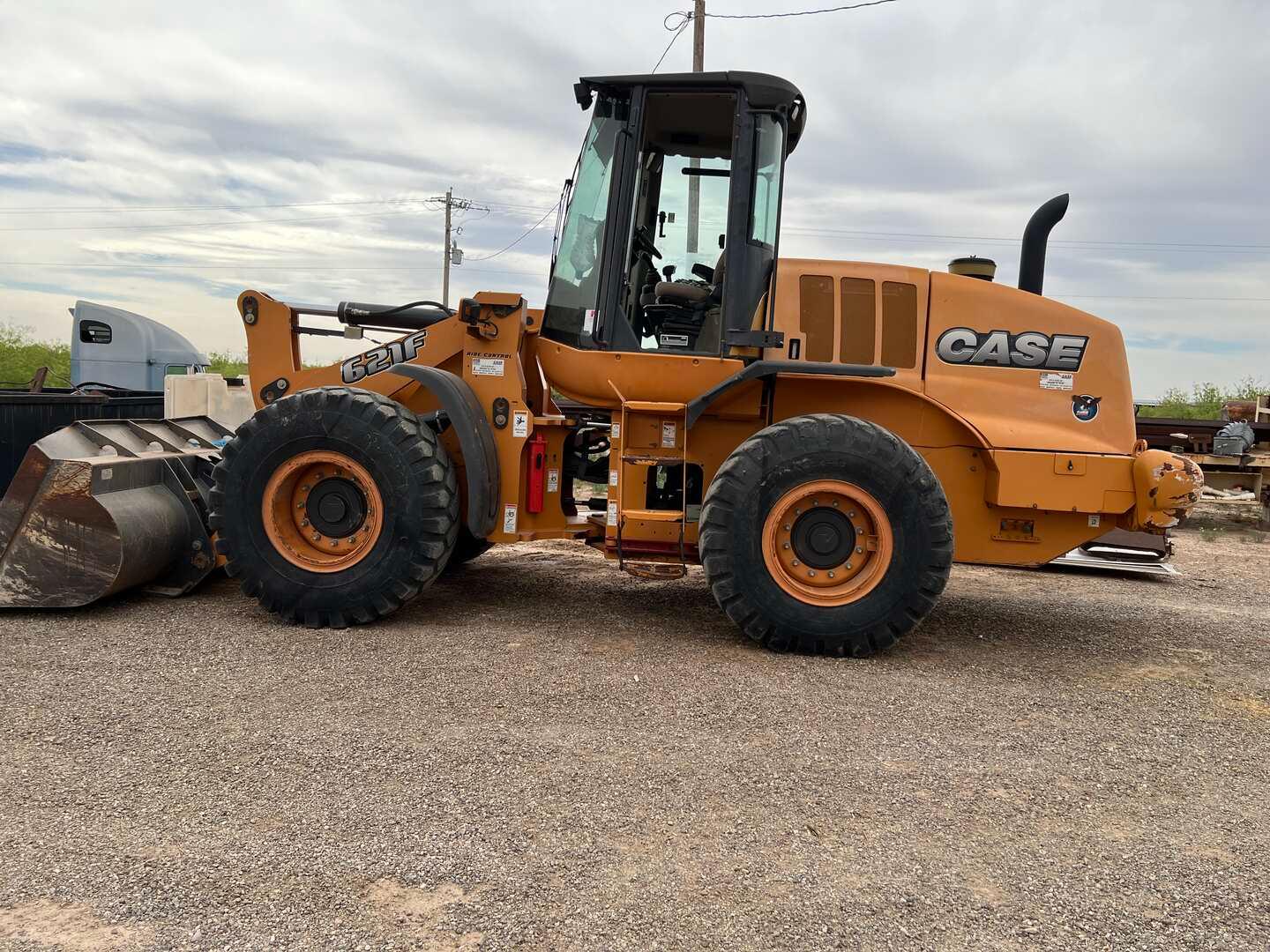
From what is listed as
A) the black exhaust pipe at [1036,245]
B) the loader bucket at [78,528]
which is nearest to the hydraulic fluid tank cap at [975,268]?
the black exhaust pipe at [1036,245]

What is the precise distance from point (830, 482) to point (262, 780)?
9.96 feet

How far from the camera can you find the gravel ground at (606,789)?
2523mm

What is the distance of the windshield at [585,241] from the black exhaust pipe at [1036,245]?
8.29 feet

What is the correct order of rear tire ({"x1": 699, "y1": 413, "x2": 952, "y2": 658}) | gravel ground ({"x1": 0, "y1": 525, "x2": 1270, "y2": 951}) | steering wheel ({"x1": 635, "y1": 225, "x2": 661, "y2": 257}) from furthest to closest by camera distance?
steering wheel ({"x1": 635, "y1": 225, "x2": 661, "y2": 257})
rear tire ({"x1": 699, "y1": 413, "x2": 952, "y2": 658})
gravel ground ({"x1": 0, "y1": 525, "x2": 1270, "y2": 951})

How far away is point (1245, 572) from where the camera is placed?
28.7 feet

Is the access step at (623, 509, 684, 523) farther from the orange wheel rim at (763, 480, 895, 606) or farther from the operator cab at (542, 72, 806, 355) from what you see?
the operator cab at (542, 72, 806, 355)

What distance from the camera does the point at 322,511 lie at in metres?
5.36

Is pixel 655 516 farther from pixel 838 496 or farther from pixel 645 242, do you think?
pixel 645 242

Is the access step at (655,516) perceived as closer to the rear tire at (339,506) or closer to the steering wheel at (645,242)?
the rear tire at (339,506)

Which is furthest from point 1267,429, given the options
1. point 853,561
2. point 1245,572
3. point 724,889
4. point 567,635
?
point 724,889

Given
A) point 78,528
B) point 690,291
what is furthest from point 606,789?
point 78,528

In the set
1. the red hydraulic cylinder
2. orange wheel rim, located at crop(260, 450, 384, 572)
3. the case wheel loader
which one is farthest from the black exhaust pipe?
orange wheel rim, located at crop(260, 450, 384, 572)

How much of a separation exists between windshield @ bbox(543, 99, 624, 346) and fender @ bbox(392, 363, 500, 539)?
2.37 feet

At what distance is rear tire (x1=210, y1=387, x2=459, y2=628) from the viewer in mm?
5164
